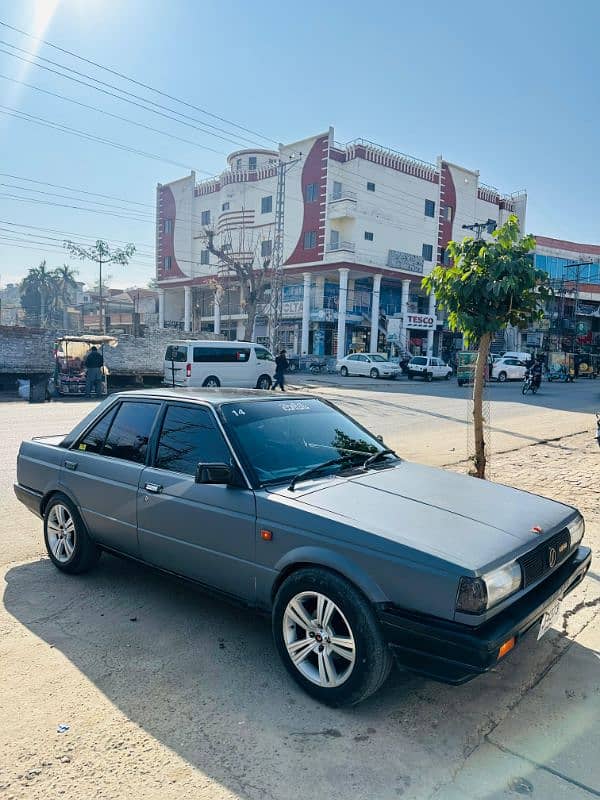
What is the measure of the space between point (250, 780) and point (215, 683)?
28.5 inches

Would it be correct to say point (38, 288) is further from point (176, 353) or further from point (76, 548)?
point (76, 548)

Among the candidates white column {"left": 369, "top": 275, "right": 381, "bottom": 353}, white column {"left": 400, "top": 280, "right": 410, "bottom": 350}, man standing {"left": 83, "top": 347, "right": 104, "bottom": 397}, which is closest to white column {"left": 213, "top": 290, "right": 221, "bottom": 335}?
white column {"left": 369, "top": 275, "right": 381, "bottom": 353}

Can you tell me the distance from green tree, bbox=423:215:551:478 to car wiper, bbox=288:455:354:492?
3.67m

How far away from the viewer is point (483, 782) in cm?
228

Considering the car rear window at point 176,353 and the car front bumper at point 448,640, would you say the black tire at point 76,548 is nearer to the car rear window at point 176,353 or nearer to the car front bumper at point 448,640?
the car front bumper at point 448,640

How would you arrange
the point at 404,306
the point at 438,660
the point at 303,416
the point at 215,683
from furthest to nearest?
the point at 404,306, the point at 303,416, the point at 215,683, the point at 438,660

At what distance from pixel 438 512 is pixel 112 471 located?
2303mm

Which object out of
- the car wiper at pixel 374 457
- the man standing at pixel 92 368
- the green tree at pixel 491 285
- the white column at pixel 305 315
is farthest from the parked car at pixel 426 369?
the car wiper at pixel 374 457

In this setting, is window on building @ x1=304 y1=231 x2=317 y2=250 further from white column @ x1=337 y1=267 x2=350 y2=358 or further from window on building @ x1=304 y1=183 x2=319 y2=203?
white column @ x1=337 y1=267 x2=350 y2=358

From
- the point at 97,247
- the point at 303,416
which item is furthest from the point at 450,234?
the point at 303,416

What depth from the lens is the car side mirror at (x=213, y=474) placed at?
3.15 metres

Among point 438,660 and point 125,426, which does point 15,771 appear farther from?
point 125,426

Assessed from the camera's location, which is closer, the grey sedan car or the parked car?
the grey sedan car

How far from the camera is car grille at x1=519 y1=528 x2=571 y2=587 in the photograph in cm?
279
